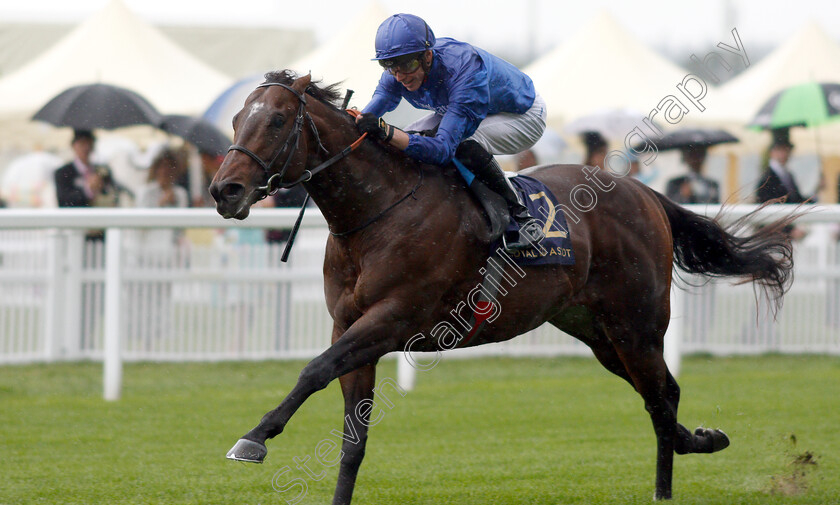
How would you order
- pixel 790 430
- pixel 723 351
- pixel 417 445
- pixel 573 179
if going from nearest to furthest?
pixel 573 179 → pixel 417 445 → pixel 790 430 → pixel 723 351

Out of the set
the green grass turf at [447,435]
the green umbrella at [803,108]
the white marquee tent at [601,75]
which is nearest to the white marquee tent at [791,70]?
the white marquee tent at [601,75]

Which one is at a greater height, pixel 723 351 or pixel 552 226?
pixel 552 226

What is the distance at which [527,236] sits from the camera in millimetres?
4484

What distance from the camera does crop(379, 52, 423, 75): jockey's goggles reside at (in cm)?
415

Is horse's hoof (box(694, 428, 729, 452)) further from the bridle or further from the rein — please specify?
the bridle

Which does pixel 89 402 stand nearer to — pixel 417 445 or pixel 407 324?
pixel 417 445

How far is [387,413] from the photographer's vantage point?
6.77m

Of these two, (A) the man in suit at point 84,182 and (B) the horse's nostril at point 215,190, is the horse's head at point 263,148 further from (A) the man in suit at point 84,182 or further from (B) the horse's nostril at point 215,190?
(A) the man in suit at point 84,182

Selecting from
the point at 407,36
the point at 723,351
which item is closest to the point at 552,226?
the point at 407,36

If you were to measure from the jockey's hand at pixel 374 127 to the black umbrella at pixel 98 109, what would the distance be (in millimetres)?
6737

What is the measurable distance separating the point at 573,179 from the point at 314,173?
1.56 m

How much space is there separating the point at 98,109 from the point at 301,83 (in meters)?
7.06

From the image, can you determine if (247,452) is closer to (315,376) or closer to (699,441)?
(315,376)

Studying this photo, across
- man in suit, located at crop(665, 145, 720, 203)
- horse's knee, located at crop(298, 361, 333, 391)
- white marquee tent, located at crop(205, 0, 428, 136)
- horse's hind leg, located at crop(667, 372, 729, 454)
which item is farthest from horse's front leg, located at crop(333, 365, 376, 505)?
white marquee tent, located at crop(205, 0, 428, 136)
